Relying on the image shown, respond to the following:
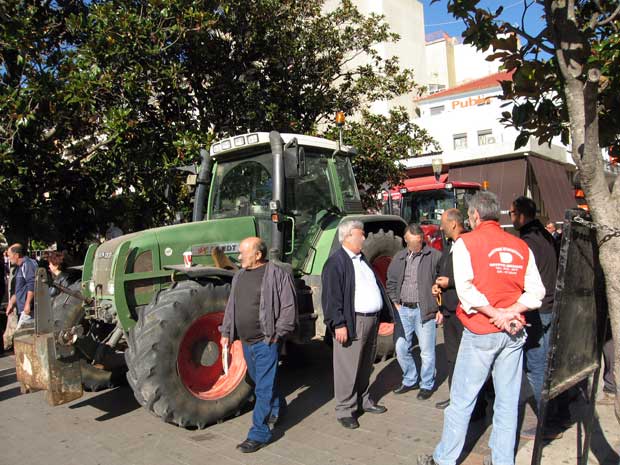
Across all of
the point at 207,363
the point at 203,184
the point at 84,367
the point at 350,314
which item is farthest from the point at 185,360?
the point at 203,184

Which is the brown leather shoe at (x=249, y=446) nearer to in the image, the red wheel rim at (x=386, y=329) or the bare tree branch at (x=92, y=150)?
the red wheel rim at (x=386, y=329)

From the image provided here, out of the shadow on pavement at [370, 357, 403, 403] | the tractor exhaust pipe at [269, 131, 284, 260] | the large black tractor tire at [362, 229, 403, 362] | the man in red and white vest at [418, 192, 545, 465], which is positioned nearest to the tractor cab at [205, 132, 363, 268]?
the tractor exhaust pipe at [269, 131, 284, 260]

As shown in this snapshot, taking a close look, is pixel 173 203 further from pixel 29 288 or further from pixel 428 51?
pixel 428 51

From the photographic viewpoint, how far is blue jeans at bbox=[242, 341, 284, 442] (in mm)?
4102

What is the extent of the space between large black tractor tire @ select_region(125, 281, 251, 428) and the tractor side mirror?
1.38 m

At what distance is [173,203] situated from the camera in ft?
30.7

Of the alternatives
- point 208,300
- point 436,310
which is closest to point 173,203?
point 208,300

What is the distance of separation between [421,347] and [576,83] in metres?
3.04

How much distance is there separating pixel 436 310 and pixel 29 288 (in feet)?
18.8

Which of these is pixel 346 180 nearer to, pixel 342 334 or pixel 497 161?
pixel 342 334

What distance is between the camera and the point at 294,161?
5.40 metres

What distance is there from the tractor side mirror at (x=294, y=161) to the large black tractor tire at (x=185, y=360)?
138 centimetres

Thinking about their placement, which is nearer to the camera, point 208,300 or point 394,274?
point 208,300

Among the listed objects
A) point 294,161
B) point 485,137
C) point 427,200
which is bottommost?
point 427,200
